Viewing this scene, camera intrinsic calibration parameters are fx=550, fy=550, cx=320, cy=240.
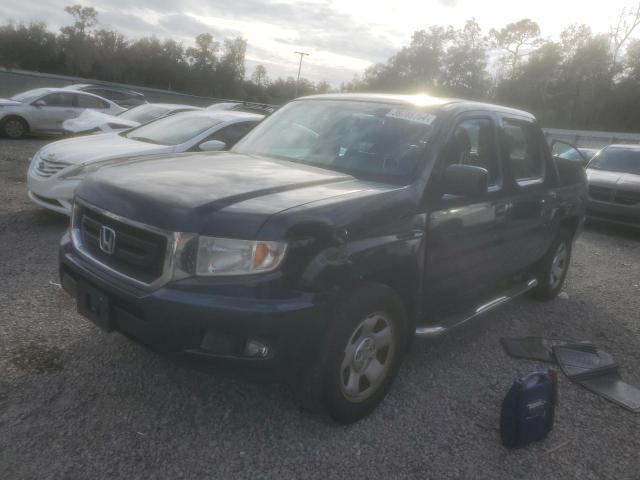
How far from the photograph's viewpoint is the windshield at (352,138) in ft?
11.1

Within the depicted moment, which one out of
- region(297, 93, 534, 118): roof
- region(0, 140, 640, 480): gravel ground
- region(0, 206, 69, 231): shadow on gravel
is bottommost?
region(0, 206, 69, 231): shadow on gravel

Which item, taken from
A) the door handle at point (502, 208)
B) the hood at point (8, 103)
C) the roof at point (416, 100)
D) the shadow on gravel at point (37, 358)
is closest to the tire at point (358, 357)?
the door handle at point (502, 208)

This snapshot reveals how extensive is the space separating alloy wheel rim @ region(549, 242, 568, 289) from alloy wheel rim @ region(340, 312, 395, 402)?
114 inches

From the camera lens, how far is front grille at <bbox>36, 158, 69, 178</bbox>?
6.23m

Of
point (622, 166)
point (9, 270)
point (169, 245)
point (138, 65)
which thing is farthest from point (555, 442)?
point (138, 65)

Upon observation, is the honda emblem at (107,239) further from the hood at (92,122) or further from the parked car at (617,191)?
the parked car at (617,191)

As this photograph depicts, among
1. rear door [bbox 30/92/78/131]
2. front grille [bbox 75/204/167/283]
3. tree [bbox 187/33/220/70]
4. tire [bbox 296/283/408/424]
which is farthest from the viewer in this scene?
tree [bbox 187/33/220/70]

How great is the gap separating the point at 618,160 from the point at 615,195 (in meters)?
1.60

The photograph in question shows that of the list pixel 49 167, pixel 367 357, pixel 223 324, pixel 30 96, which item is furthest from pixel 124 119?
pixel 223 324

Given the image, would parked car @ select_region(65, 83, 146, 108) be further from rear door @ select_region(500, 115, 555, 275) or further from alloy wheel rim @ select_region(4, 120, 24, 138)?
rear door @ select_region(500, 115, 555, 275)

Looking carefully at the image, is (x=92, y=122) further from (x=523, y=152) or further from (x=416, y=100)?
(x=523, y=152)

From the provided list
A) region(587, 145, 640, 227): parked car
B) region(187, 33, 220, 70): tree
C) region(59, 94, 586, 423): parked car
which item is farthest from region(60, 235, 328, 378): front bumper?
region(187, 33, 220, 70): tree

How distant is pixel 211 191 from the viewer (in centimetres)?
271

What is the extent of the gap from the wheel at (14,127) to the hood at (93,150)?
28.3 ft
